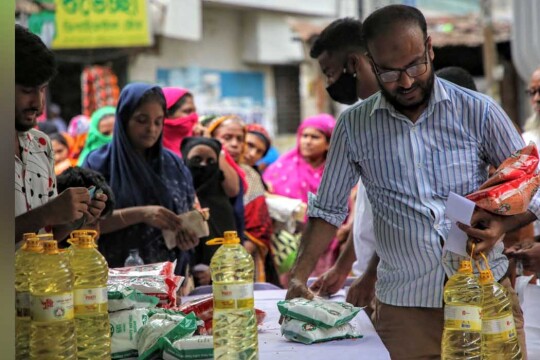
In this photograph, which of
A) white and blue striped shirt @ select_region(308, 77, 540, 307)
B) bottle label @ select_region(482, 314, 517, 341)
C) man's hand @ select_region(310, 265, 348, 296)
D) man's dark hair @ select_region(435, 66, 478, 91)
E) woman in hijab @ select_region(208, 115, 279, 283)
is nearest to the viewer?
bottle label @ select_region(482, 314, 517, 341)

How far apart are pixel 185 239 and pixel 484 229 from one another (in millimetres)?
2030

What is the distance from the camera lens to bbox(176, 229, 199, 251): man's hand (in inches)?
189

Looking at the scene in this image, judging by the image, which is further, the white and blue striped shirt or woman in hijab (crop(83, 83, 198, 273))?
woman in hijab (crop(83, 83, 198, 273))

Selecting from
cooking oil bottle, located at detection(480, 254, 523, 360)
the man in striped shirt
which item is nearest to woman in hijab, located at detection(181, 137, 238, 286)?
the man in striped shirt

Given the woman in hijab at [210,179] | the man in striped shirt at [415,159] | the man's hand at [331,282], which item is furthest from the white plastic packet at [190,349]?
the woman in hijab at [210,179]

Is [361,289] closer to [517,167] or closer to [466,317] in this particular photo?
[517,167]

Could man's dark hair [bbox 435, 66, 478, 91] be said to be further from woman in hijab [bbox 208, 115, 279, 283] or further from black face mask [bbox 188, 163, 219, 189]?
woman in hijab [bbox 208, 115, 279, 283]

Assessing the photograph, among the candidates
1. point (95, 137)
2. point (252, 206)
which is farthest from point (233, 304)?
point (95, 137)

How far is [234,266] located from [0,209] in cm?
86

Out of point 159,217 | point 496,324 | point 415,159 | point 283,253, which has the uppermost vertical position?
point 415,159

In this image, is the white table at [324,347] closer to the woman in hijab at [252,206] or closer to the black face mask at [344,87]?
the black face mask at [344,87]

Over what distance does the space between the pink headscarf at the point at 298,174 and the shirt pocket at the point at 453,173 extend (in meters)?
4.26

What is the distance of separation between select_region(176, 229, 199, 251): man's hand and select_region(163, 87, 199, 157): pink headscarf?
1.33 m

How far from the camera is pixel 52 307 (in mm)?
2537
